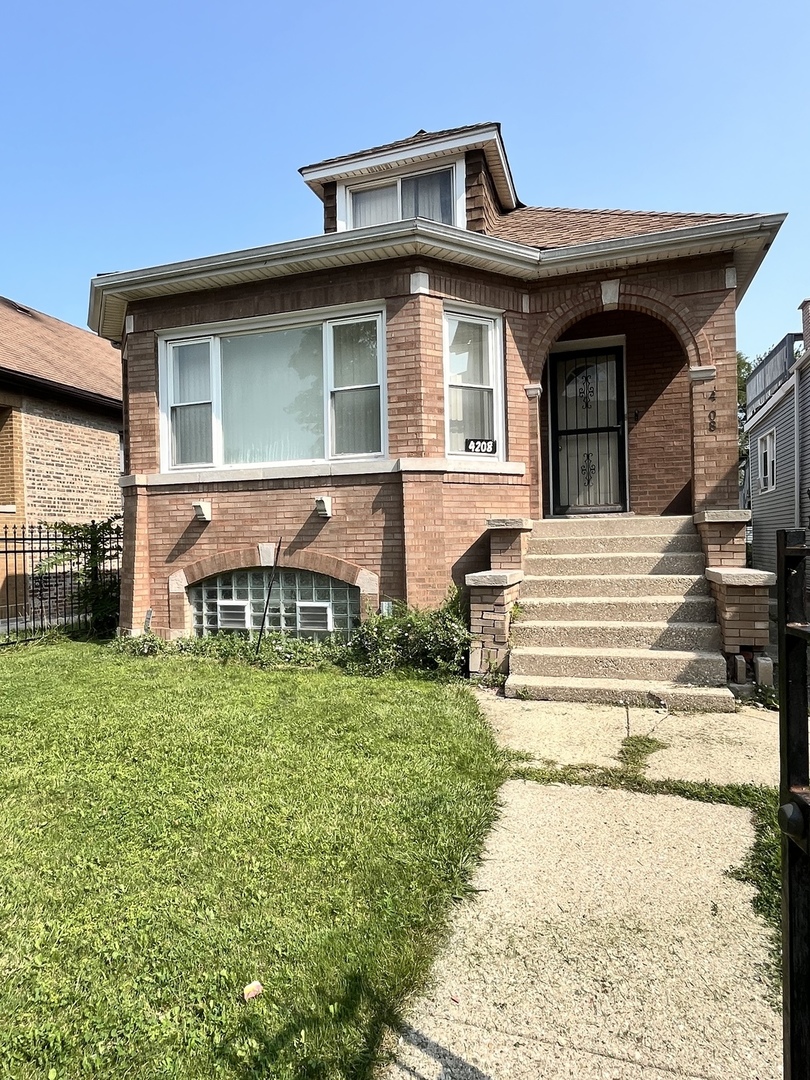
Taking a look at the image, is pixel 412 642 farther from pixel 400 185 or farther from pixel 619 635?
pixel 400 185

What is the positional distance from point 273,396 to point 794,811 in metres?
7.65

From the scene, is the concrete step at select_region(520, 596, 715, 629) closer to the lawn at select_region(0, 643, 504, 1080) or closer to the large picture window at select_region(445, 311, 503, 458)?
the lawn at select_region(0, 643, 504, 1080)

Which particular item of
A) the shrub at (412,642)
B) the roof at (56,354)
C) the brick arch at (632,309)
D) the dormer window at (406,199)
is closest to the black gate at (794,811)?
the shrub at (412,642)

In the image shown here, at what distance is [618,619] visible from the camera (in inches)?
247

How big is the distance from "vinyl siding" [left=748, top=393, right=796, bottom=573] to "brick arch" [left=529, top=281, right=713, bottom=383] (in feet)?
23.1

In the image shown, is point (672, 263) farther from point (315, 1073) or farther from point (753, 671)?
point (315, 1073)

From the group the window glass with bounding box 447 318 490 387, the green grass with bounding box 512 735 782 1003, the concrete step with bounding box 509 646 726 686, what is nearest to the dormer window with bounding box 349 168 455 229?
the window glass with bounding box 447 318 490 387

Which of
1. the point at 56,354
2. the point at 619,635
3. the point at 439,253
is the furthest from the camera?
the point at 56,354

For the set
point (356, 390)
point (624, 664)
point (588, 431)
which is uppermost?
point (356, 390)

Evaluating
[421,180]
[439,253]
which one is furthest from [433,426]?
[421,180]

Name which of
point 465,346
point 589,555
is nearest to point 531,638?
point 589,555

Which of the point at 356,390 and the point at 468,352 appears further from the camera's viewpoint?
the point at 468,352

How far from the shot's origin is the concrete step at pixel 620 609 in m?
6.12

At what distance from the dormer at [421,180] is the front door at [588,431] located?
2472 millimetres
